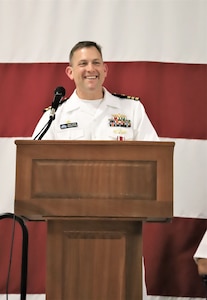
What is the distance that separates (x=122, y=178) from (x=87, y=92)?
855mm

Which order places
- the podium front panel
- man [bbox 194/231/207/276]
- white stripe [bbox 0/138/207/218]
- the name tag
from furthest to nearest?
white stripe [bbox 0/138/207/218], the name tag, man [bbox 194/231/207/276], the podium front panel

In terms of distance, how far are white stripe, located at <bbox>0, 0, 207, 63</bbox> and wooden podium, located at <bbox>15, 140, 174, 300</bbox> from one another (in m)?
1.26

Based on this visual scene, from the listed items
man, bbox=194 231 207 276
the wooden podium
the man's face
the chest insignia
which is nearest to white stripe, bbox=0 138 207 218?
man, bbox=194 231 207 276

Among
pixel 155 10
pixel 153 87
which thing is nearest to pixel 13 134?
pixel 153 87

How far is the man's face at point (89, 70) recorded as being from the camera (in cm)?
242

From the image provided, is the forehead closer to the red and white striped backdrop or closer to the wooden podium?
the red and white striped backdrop

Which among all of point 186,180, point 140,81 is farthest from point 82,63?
point 186,180

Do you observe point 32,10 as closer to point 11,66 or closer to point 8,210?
point 11,66

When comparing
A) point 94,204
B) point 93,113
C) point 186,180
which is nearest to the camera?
point 94,204

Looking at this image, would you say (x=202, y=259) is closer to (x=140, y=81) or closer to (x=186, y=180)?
(x=186, y=180)

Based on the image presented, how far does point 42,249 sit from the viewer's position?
281 cm

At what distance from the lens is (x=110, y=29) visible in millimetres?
2881

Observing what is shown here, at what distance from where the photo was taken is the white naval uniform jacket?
94.3 inches

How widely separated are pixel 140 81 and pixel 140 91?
5 cm
